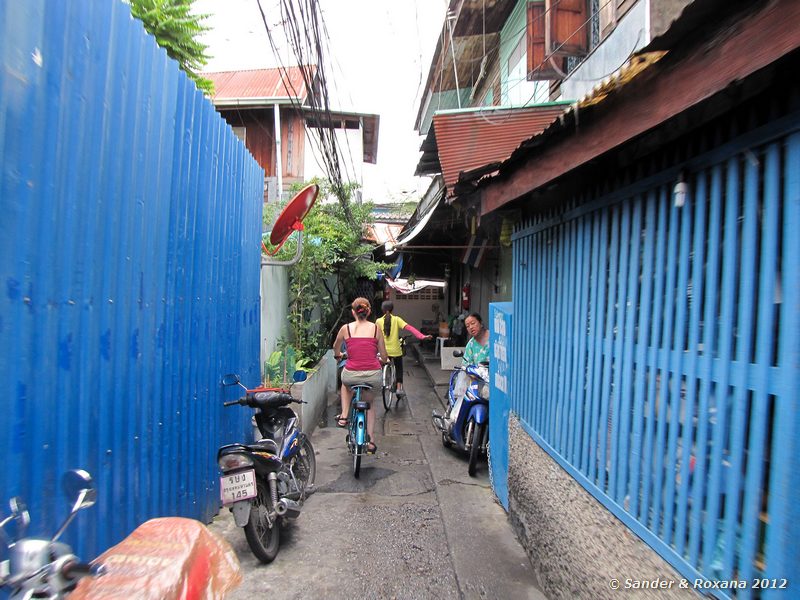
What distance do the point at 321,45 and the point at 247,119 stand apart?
28.5 feet

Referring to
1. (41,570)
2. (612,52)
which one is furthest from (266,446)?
(612,52)

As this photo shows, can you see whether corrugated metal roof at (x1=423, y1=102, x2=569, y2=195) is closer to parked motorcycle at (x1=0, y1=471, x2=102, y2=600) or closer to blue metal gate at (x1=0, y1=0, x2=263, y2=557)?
blue metal gate at (x1=0, y1=0, x2=263, y2=557)

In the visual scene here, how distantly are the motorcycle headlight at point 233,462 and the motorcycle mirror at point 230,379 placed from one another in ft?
2.21

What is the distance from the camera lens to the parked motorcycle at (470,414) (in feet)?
15.1


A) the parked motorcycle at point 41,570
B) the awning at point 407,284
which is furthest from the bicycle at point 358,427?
the awning at point 407,284

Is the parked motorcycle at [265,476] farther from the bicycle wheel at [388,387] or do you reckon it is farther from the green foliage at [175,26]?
the green foliage at [175,26]

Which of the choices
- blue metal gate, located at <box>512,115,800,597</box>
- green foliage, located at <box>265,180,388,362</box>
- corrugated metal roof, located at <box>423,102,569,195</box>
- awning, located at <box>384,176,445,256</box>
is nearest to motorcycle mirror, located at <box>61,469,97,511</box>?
blue metal gate, located at <box>512,115,800,597</box>

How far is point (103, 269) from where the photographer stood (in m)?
1.93

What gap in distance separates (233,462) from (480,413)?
2.56m

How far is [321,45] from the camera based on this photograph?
464cm

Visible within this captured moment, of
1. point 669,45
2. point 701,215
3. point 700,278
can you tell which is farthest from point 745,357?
point 669,45

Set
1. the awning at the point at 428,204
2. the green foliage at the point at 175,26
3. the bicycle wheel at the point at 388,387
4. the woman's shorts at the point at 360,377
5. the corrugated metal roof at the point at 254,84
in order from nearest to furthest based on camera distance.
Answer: the woman's shorts at the point at 360,377 < the green foliage at the point at 175,26 < the awning at the point at 428,204 < the bicycle wheel at the point at 388,387 < the corrugated metal roof at the point at 254,84

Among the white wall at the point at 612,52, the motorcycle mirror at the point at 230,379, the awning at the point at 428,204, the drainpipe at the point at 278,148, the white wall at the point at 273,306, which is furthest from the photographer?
the drainpipe at the point at 278,148

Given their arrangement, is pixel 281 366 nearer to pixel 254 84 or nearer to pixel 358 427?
pixel 358 427
